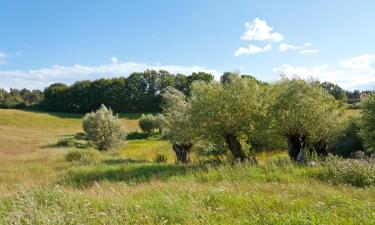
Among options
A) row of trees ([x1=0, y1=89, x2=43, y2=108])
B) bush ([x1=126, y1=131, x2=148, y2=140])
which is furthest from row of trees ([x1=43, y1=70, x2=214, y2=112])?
bush ([x1=126, y1=131, x2=148, y2=140])

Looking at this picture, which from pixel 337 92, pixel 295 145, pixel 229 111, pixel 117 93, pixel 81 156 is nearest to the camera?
pixel 295 145

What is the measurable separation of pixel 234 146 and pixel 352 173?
11784mm

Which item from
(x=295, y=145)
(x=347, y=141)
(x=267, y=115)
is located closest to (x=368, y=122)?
(x=295, y=145)

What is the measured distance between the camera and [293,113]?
21000 mm

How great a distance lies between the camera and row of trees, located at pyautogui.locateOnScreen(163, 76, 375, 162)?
69.4 ft

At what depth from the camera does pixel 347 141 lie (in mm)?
23516

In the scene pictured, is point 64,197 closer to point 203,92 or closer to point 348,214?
point 348,214

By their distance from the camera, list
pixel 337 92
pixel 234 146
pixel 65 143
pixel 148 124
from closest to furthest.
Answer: pixel 234 146 < pixel 65 143 < pixel 148 124 < pixel 337 92

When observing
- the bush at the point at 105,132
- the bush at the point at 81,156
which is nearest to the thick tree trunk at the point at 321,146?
the bush at the point at 81,156

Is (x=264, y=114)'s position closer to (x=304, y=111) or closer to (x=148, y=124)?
(x=304, y=111)

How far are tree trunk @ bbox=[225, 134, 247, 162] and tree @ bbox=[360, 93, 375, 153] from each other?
6.72 meters

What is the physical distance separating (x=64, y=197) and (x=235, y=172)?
7034 millimetres

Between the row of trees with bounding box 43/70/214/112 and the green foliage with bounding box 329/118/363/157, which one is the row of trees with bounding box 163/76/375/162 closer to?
the green foliage with bounding box 329/118/363/157

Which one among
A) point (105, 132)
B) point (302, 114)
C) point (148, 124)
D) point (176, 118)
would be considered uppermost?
point (302, 114)
